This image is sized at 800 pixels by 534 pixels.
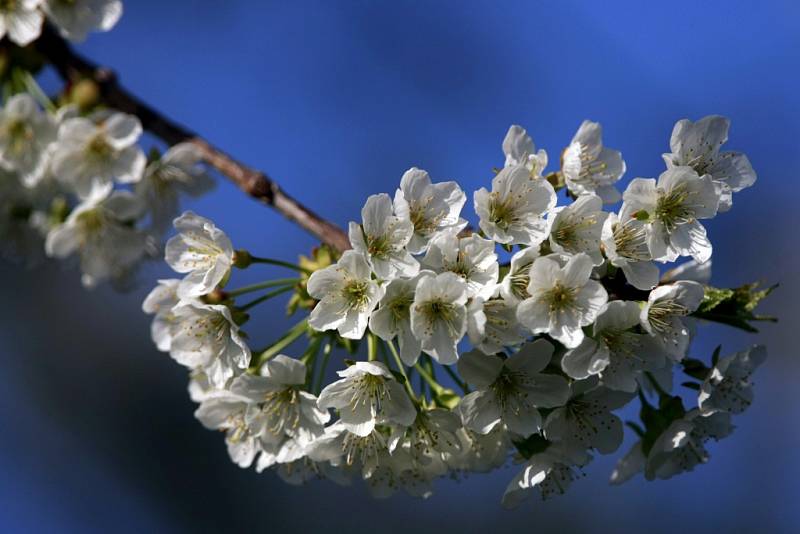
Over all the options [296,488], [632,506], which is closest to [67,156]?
[296,488]

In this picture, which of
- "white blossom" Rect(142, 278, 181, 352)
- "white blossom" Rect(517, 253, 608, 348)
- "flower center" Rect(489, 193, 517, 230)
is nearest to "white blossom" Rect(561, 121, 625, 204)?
"flower center" Rect(489, 193, 517, 230)

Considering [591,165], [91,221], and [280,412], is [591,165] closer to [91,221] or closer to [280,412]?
[280,412]

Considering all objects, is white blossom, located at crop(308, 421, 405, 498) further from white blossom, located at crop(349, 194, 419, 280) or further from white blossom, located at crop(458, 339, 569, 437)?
white blossom, located at crop(349, 194, 419, 280)

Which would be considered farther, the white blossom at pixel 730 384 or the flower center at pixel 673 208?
the white blossom at pixel 730 384

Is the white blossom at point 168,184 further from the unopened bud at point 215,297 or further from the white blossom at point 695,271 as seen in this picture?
the white blossom at point 695,271

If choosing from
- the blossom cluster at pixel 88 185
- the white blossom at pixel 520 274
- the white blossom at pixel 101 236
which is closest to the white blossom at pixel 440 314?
the white blossom at pixel 520 274

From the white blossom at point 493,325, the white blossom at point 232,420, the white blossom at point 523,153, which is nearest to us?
the white blossom at point 493,325

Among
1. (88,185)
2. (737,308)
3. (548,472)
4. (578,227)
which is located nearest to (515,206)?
(578,227)
